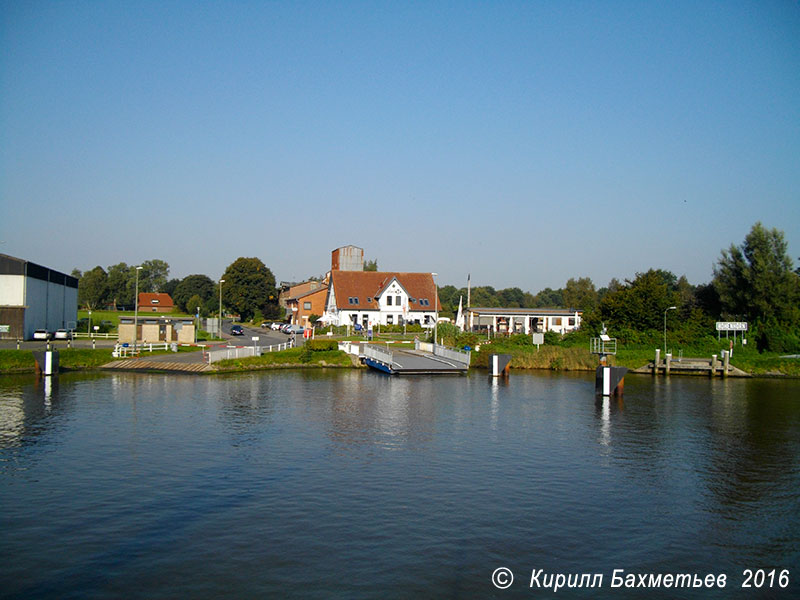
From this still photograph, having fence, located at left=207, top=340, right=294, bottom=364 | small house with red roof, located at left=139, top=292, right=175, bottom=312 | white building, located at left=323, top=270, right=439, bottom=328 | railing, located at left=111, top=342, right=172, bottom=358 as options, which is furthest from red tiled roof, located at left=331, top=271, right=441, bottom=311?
small house with red roof, located at left=139, top=292, right=175, bottom=312

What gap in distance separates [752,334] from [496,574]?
178 ft

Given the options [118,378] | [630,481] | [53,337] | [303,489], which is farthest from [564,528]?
[53,337]

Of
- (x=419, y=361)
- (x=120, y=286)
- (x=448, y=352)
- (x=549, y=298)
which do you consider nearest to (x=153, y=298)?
(x=120, y=286)

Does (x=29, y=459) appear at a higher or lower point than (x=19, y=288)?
lower

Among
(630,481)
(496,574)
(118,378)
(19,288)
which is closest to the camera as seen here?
(496,574)

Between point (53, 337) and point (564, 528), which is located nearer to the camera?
point (564, 528)

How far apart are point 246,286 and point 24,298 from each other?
52.2m

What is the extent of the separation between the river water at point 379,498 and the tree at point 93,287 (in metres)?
128

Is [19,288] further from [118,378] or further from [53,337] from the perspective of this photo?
[118,378]

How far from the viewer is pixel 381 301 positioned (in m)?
79.4

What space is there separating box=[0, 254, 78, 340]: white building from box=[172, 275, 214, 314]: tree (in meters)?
82.4

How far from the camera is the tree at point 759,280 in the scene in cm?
6247

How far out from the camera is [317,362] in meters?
49.2

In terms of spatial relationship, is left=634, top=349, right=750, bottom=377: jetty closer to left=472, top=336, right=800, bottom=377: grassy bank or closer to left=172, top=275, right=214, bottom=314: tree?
left=472, top=336, right=800, bottom=377: grassy bank
